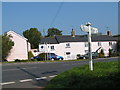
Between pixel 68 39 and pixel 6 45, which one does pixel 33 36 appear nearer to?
pixel 68 39

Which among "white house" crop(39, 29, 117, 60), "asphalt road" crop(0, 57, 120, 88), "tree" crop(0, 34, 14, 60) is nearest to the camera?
"asphalt road" crop(0, 57, 120, 88)

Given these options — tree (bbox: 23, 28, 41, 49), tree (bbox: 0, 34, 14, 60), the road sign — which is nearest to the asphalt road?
the road sign

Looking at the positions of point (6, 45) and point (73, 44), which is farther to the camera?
point (73, 44)

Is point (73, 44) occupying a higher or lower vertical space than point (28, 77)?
higher

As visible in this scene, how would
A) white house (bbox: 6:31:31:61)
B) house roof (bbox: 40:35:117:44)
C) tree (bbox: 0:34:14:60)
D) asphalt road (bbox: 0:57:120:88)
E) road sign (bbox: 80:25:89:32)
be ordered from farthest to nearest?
1. house roof (bbox: 40:35:117:44)
2. white house (bbox: 6:31:31:61)
3. tree (bbox: 0:34:14:60)
4. road sign (bbox: 80:25:89:32)
5. asphalt road (bbox: 0:57:120:88)

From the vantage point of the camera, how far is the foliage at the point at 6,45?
42.7 meters

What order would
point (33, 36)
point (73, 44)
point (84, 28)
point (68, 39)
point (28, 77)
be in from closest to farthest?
point (84, 28) < point (28, 77) < point (73, 44) < point (68, 39) < point (33, 36)

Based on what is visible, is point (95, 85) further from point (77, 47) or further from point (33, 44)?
point (33, 44)

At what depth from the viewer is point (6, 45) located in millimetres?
43188

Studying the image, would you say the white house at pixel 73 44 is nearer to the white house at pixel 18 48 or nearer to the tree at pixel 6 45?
the white house at pixel 18 48

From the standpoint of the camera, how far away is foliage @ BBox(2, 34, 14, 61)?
140ft

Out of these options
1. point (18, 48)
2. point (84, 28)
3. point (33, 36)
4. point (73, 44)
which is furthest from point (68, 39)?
point (84, 28)

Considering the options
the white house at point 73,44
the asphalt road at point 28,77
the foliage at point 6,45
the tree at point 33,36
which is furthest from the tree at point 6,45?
the tree at point 33,36

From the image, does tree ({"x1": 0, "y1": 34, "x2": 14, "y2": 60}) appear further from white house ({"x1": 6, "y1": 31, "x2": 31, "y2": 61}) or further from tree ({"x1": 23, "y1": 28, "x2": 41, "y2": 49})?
tree ({"x1": 23, "y1": 28, "x2": 41, "y2": 49})
